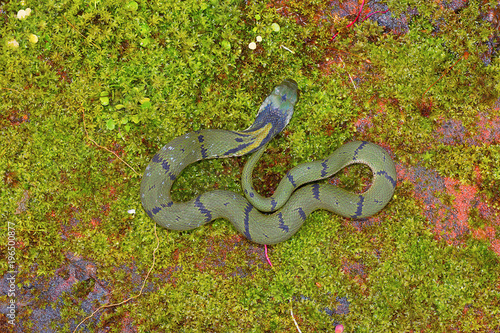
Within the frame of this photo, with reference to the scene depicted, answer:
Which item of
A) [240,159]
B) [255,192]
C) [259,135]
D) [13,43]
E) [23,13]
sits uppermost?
[23,13]

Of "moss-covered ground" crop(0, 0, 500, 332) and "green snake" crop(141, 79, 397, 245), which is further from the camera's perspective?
"moss-covered ground" crop(0, 0, 500, 332)

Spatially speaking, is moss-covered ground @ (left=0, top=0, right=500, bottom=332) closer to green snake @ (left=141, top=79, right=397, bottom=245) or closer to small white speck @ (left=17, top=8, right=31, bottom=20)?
small white speck @ (left=17, top=8, right=31, bottom=20)

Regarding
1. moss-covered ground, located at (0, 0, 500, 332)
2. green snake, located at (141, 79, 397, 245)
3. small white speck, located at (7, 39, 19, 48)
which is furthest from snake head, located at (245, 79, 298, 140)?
small white speck, located at (7, 39, 19, 48)

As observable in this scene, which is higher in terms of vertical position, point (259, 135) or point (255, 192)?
point (259, 135)

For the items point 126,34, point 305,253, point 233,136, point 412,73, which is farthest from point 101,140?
point 412,73

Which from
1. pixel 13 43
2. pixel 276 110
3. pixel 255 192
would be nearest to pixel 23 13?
pixel 13 43

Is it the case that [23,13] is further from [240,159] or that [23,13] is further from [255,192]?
[255,192]

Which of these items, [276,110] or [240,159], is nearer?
[276,110]

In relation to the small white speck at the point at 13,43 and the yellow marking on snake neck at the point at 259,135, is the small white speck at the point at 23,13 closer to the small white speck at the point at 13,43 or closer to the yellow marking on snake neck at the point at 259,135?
the small white speck at the point at 13,43

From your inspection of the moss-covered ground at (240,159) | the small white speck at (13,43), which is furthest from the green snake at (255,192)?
the small white speck at (13,43)
